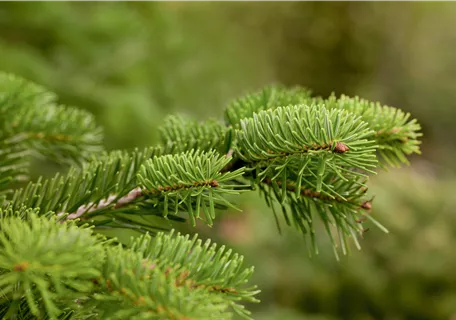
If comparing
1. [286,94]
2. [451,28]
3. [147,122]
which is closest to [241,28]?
[451,28]

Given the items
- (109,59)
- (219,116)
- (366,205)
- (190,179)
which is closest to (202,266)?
(190,179)

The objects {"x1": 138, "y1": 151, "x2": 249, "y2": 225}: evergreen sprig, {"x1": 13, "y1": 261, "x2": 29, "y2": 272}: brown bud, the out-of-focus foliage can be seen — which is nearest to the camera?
{"x1": 13, "y1": 261, "x2": 29, "y2": 272}: brown bud

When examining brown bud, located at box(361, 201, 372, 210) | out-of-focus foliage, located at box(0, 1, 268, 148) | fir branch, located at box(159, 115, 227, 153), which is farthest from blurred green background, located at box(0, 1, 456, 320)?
brown bud, located at box(361, 201, 372, 210)

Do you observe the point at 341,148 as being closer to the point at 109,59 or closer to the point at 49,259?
the point at 49,259

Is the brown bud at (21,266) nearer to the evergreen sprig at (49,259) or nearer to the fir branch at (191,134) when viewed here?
the evergreen sprig at (49,259)

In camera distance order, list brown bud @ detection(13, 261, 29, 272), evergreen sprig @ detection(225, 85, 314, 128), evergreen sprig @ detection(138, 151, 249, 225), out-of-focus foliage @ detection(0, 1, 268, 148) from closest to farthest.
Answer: brown bud @ detection(13, 261, 29, 272) < evergreen sprig @ detection(138, 151, 249, 225) < evergreen sprig @ detection(225, 85, 314, 128) < out-of-focus foliage @ detection(0, 1, 268, 148)

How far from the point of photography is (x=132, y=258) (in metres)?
0.30

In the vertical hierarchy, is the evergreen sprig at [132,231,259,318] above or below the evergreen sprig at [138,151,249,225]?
below

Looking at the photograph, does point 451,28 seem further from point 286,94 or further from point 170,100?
point 286,94

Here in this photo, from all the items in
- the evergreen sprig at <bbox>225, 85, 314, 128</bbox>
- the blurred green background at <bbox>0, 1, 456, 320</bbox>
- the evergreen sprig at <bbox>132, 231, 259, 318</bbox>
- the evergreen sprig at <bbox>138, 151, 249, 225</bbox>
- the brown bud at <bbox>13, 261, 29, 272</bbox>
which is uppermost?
the blurred green background at <bbox>0, 1, 456, 320</bbox>

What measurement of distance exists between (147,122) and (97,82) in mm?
389

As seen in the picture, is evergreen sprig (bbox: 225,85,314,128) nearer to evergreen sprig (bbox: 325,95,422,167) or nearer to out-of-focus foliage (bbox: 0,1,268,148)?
evergreen sprig (bbox: 325,95,422,167)

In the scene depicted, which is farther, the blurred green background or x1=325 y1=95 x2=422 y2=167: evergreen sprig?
the blurred green background

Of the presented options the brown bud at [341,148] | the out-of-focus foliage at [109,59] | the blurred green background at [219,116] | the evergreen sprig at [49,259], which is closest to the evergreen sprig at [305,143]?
the brown bud at [341,148]
